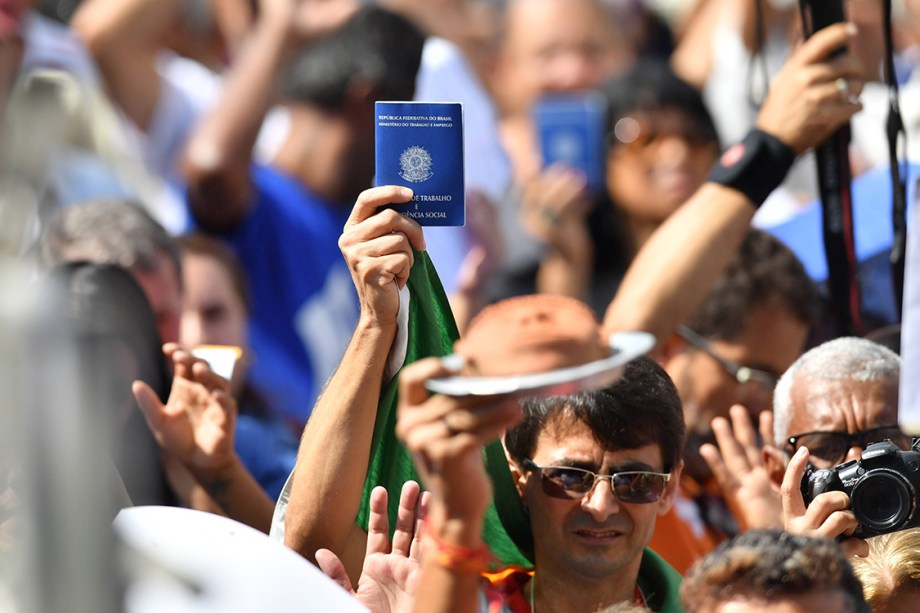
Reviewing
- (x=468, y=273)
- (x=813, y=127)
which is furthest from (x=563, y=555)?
(x=468, y=273)

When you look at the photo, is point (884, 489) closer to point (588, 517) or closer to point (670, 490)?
point (670, 490)

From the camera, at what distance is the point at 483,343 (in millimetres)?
1974

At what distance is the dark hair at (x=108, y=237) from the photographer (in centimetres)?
407

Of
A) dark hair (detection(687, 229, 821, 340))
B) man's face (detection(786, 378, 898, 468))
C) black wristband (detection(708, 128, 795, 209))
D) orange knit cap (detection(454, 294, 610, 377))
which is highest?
black wristband (detection(708, 128, 795, 209))

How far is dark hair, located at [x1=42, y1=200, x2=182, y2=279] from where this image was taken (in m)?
4.07

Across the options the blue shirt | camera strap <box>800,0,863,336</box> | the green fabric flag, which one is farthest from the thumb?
the blue shirt

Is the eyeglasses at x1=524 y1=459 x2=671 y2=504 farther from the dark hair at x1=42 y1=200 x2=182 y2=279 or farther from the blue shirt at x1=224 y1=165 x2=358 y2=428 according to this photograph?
the blue shirt at x1=224 y1=165 x2=358 y2=428

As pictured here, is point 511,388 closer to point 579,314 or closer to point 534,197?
point 579,314

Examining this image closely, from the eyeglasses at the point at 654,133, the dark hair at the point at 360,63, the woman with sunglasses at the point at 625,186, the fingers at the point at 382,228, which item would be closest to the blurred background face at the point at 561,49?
the woman with sunglasses at the point at 625,186

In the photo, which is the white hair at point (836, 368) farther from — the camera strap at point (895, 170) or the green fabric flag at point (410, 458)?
the green fabric flag at point (410, 458)

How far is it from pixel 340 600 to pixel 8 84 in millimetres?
2606

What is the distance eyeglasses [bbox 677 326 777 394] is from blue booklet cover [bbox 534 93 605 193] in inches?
56.7

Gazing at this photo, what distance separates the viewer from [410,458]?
2.71 metres

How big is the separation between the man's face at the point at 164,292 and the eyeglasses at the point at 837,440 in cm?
169
